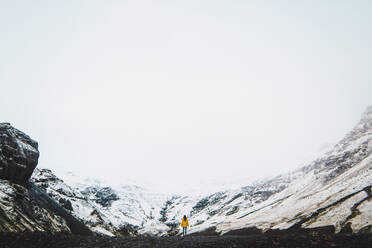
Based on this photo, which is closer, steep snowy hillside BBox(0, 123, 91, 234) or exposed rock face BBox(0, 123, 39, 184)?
steep snowy hillside BBox(0, 123, 91, 234)

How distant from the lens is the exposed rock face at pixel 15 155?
43.9m

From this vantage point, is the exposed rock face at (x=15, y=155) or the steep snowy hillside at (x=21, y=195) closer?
the steep snowy hillside at (x=21, y=195)

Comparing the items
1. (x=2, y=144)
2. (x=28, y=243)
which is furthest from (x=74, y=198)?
(x=28, y=243)

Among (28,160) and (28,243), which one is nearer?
(28,243)

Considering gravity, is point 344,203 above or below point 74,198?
below

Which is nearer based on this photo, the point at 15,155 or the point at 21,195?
the point at 21,195

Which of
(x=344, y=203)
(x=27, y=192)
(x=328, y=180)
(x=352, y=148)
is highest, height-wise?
(x=352, y=148)

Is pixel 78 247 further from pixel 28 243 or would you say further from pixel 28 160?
pixel 28 160

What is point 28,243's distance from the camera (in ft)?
63.2

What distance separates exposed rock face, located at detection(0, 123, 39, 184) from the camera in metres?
43.9

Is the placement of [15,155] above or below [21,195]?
above

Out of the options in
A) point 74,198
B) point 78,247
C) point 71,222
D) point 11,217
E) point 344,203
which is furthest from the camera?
Answer: point 74,198

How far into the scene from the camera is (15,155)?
154 feet

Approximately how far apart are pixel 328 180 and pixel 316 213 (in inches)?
2340
